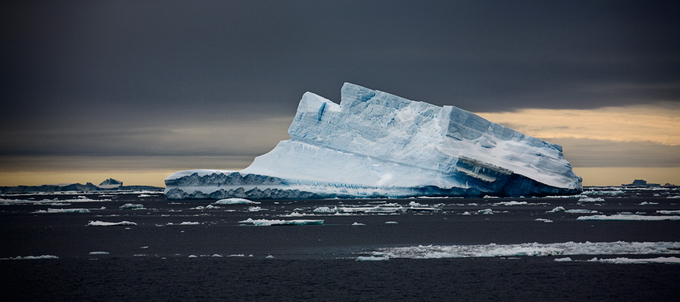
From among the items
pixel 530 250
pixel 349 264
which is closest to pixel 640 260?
pixel 530 250

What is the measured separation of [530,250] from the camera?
50.2 ft

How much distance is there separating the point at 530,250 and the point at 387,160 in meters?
29.8

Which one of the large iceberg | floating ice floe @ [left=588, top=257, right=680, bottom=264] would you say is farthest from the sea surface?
the large iceberg

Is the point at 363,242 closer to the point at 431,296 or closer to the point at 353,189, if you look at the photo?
the point at 431,296

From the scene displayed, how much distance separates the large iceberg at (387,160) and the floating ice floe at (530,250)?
2476 cm

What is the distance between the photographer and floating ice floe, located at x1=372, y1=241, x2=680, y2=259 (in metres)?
15.0

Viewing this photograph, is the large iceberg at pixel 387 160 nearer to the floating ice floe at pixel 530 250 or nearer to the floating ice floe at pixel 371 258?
the floating ice floe at pixel 530 250

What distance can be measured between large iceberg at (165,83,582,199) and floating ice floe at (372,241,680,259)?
24762 millimetres

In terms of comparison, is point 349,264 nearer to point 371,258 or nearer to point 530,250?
point 371,258

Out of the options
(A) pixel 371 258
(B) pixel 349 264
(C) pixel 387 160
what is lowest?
(B) pixel 349 264

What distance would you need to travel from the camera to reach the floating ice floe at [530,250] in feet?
49.2

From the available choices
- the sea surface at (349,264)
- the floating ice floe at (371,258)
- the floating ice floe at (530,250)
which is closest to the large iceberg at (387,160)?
the sea surface at (349,264)

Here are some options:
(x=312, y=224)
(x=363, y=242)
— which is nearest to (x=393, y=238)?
(x=363, y=242)

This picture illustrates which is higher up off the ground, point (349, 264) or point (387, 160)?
point (387, 160)
